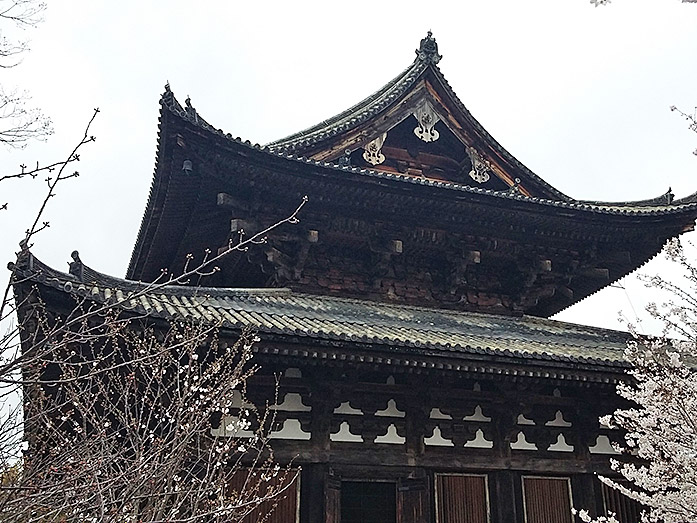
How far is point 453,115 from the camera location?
13.7 metres

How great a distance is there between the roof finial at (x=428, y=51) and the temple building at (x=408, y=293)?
0.04 metres

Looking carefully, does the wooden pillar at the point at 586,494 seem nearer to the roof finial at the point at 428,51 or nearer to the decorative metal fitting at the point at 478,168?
the decorative metal fitting at the point at 478,168

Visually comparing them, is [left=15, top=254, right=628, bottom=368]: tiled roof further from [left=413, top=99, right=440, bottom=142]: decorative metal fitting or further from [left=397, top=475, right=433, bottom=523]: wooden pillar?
[left=413, top=99, right=440, bottom=142]: decorative metal fitting

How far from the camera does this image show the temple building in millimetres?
8922

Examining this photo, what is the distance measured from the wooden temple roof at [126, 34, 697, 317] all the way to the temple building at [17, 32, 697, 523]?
4cm

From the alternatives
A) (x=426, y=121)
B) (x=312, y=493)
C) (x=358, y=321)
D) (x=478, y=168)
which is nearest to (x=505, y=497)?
(x=312, y=493)

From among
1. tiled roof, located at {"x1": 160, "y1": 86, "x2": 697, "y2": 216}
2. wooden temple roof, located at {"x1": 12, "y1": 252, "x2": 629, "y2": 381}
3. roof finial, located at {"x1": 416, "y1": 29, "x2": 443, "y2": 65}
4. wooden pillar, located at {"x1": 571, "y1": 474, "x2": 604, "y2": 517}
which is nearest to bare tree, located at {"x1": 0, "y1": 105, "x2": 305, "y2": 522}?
wooden temple roof, located at {"x1": 12, "y1": 252, "x2": 629, "y2": 381}

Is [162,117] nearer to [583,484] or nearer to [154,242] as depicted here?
[154,242]

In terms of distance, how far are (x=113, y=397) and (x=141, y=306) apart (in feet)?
4.58

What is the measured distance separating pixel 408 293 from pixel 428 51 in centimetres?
529

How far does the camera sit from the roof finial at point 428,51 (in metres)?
14.0

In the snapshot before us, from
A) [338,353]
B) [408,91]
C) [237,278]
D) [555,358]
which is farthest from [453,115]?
[338,353]

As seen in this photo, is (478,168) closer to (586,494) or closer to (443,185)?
(443,185)

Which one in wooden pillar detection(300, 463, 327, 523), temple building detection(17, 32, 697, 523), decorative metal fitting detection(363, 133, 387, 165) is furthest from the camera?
decorative metal fitting detection(363, 133, 387, 165)
